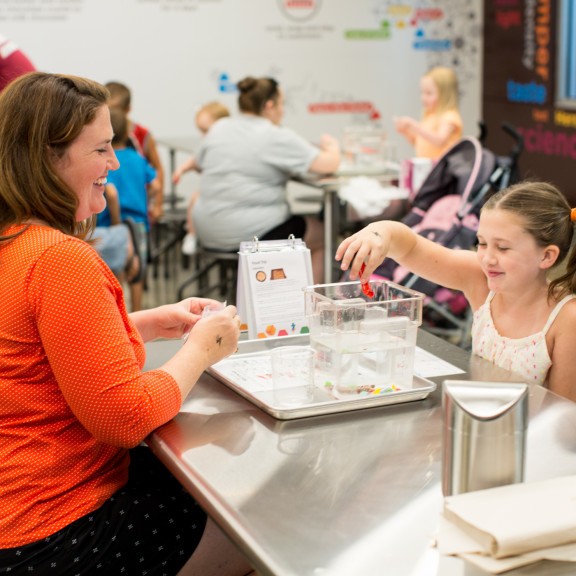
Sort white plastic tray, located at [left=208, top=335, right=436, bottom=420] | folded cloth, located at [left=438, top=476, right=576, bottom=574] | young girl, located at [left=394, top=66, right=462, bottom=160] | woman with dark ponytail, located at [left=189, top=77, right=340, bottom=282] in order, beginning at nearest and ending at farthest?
folded cloth, located at [left=438, top=476, right=576, bottom=574] → white plastic tray, located at [left=208, top=335, right=436, bottom=420] → woman with dark ponytail, located at [left=189, top=77, right=340, bottom=282] → young girl, located at [left=394, top=66, right=462, bottom=160]

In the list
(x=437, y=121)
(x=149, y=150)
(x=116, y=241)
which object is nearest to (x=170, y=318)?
(x=116, y=241)

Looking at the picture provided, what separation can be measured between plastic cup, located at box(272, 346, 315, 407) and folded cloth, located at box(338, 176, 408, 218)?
2.74m

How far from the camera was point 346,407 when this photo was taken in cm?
156

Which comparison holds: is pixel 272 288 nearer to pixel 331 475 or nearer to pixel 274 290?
pixel 274 290

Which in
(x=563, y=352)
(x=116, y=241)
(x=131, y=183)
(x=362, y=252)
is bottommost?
(x=116, y=241)

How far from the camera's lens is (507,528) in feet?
3.29

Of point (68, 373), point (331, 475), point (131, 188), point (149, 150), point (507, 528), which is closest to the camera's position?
point (507, 528)

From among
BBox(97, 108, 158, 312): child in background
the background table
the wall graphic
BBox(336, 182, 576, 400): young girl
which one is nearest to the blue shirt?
BBox(97, 108, 158, 312): child in background

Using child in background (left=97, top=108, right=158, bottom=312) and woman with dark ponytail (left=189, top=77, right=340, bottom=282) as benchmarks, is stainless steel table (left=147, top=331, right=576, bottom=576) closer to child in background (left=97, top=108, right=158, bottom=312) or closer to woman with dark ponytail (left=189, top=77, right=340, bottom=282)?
child in background (left=97, top=108, right=158, bottom=312)

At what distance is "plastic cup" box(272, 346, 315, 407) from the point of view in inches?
63.4

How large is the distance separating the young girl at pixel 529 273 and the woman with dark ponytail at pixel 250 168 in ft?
8.39

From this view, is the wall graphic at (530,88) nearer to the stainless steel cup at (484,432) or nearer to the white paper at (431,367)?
the white paper at (431,367)

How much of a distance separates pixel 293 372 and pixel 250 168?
3.06 metres

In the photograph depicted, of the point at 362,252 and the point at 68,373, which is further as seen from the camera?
the point at 362,252
